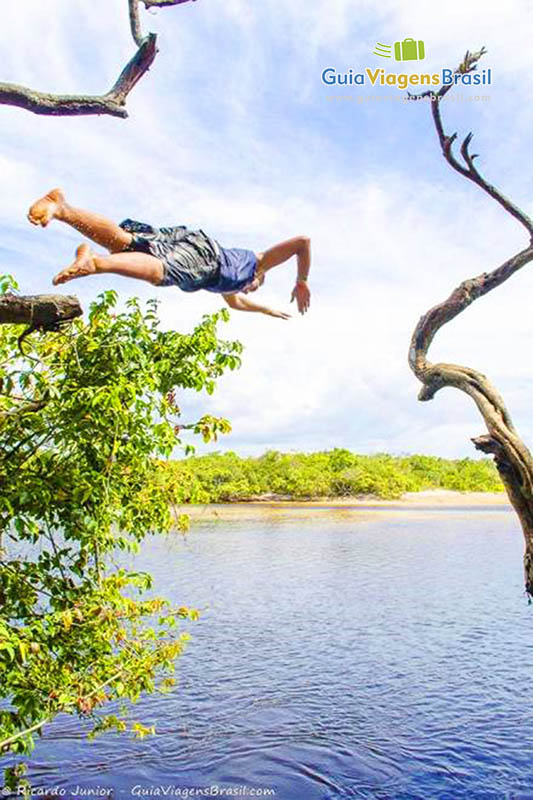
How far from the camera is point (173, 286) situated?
3.84 metres

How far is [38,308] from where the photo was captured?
3502mm

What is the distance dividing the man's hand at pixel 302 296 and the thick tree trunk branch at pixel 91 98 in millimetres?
1416

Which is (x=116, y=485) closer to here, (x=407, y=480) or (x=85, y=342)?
(x=85, y=342)

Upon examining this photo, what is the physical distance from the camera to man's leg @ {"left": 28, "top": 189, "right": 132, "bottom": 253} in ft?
10.5

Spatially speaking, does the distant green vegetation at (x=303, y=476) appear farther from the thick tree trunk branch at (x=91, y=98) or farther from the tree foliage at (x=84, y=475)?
the thick tree trunk branch at (x=91, y=98)

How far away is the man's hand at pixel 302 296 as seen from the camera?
15.2 ft

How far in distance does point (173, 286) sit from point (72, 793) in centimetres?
780

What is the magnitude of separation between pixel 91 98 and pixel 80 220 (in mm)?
824

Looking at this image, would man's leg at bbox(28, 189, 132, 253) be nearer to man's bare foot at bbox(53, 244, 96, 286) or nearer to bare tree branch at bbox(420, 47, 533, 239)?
man's bare foot at bbox(53, 244, 96, 286)

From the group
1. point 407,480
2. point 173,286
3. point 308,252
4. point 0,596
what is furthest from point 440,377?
point 407,480

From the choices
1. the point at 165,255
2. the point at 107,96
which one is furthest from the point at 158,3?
the point at 165,255

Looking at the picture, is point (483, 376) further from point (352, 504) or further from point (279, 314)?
point (352, 504)

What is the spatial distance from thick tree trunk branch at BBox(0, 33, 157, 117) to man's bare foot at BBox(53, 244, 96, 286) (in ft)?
3.03

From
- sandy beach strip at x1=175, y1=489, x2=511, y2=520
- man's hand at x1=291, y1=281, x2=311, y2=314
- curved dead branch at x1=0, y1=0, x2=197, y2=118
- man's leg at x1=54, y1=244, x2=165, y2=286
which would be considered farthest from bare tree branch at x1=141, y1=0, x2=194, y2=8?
sandy beach strip at x1=175, y1=489, x2=511, y2=520
